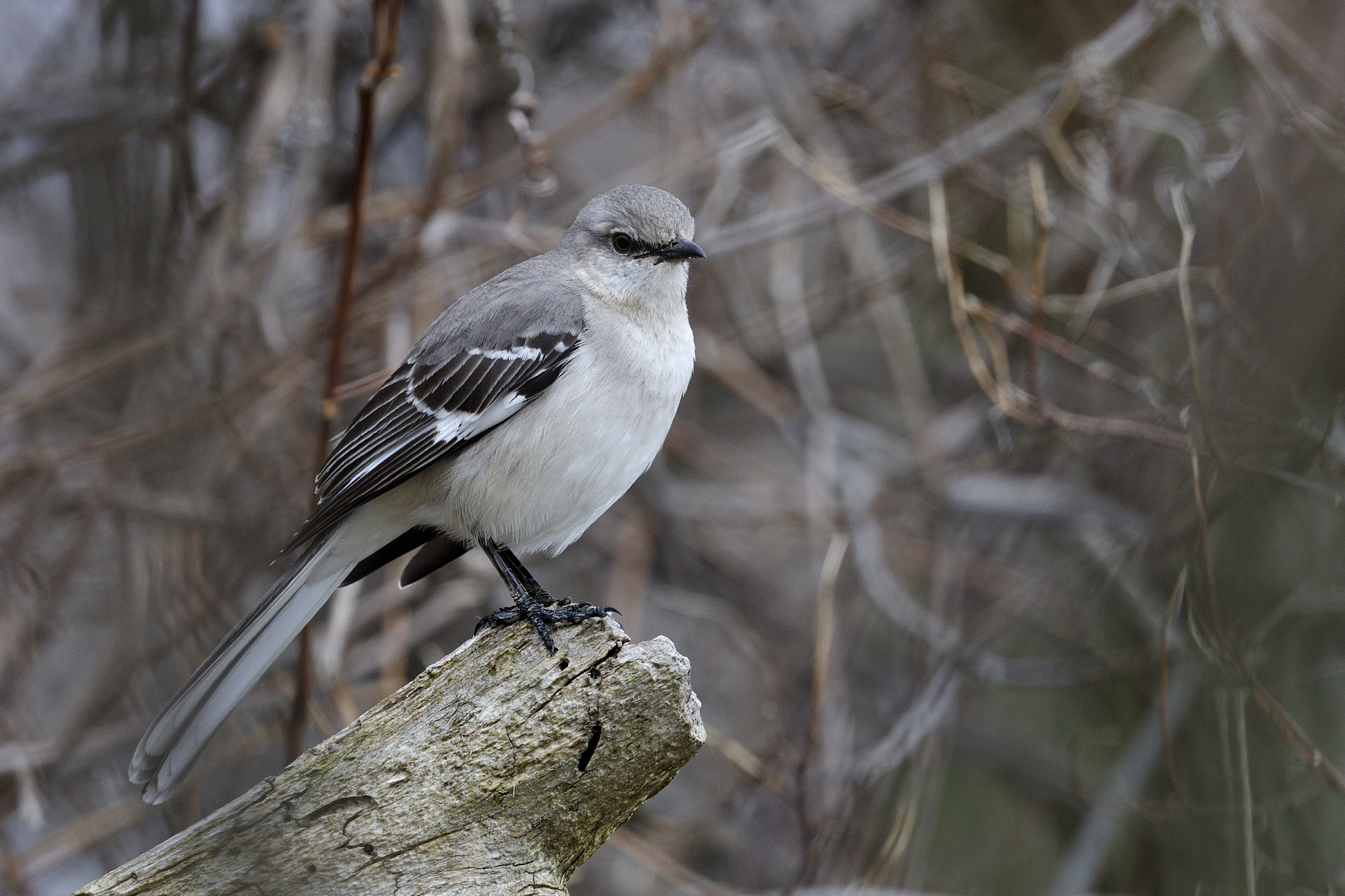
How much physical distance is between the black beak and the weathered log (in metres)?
1.17

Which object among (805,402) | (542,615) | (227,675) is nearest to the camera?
(542,615)

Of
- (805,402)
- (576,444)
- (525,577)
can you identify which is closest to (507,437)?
(576,444)

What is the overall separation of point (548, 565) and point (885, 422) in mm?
2124

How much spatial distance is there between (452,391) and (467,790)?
112 cm

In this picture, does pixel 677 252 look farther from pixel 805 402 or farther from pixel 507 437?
pixel 805 402

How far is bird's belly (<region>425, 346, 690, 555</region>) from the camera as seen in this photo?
282cm

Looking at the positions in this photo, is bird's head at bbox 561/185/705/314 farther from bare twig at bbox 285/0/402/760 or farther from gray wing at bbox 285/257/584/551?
bare twig at bbox 285/0/402/760

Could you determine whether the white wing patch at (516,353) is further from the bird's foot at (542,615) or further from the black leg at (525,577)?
the bird's foot at (542,615)

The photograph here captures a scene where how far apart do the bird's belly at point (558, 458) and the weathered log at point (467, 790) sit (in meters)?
0.61

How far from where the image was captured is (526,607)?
2631 mm

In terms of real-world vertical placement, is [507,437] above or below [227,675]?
above

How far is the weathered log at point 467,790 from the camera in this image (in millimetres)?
2109

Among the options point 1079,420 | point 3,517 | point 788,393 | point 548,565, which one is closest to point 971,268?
point 788,393

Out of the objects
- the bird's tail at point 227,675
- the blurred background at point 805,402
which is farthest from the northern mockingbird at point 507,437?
the blurred background at point 805,402
